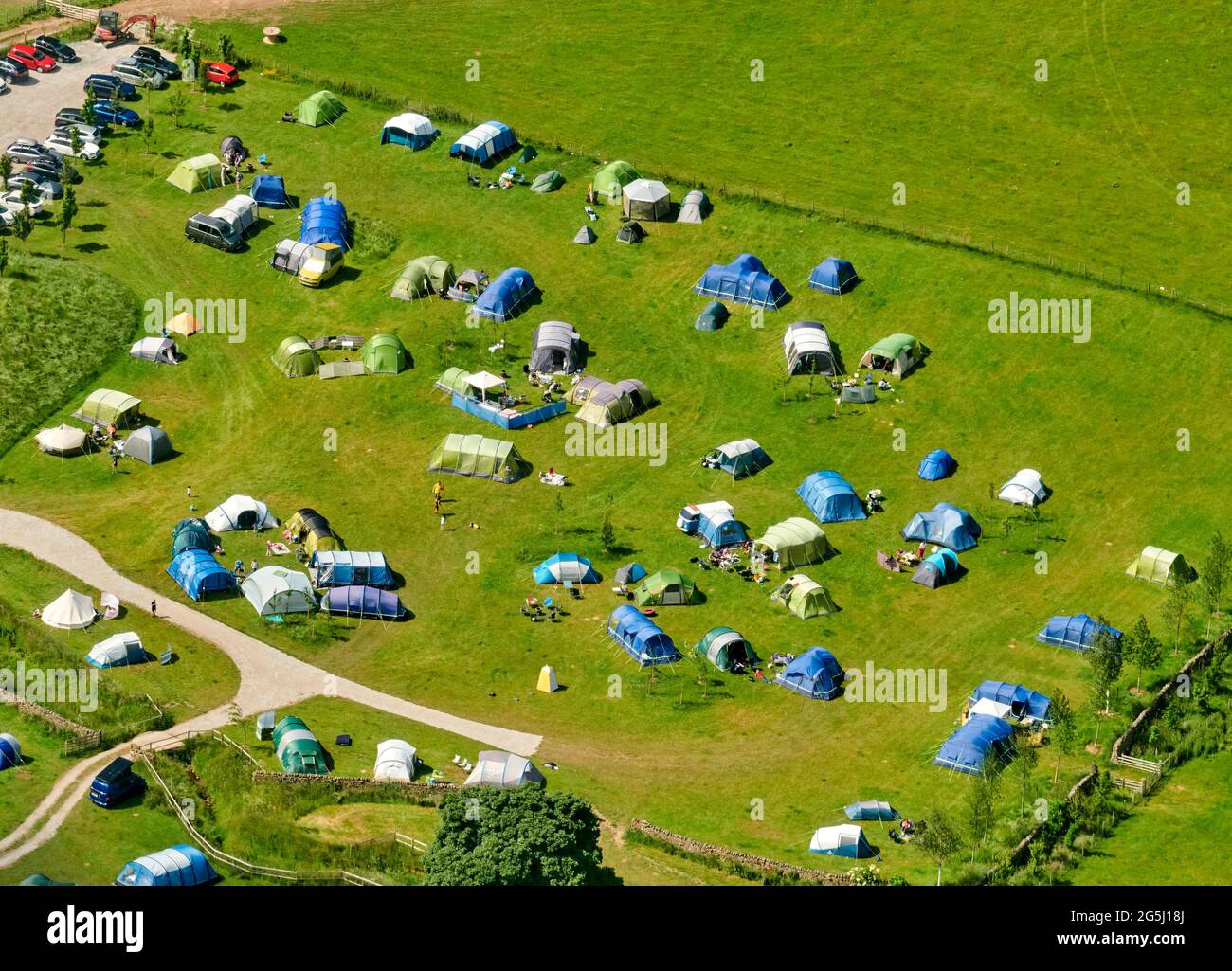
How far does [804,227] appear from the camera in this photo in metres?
138

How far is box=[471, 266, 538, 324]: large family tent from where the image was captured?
129875 mm

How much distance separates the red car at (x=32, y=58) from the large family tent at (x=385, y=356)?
168 feet

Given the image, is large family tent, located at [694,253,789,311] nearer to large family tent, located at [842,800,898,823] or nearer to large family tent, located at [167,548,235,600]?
large family tent, located at [167,548,235,600]

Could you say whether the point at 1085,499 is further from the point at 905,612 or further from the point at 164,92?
the point at 164,92

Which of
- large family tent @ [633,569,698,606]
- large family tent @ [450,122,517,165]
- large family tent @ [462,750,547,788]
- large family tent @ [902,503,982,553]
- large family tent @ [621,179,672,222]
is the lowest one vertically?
large family tent @ [462,750,547,788]

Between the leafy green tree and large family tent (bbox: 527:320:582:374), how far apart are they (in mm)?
50426

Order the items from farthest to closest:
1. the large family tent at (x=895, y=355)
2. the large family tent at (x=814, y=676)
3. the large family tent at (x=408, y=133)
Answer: the large family tent at (x=408, y=133) < the large family tent at (x=895, y=355) < the large family tent at (x=814, y=676)

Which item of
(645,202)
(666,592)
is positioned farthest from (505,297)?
(666,592)

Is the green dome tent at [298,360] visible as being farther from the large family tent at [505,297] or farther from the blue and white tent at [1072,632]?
the blue and white tent at [1072,632]

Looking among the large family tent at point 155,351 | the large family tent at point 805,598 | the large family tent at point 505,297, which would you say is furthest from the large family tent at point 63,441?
the large family tent at point 805,598

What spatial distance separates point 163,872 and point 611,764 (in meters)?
23.5

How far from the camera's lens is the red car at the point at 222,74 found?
15738cm

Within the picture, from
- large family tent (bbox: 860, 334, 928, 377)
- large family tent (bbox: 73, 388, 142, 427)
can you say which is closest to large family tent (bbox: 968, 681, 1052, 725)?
large family tent (bbox: 860, 334, 928, 377)

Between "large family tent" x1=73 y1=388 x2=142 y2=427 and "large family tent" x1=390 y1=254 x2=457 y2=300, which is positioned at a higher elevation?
"large family tent" x1=390 y1=254 x2=457 y2=300
